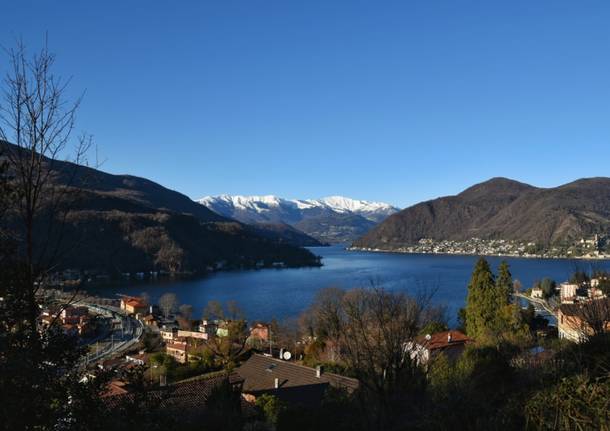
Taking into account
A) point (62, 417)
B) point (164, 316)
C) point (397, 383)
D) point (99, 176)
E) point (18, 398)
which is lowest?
point (164, 316)

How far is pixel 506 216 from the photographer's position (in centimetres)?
12731

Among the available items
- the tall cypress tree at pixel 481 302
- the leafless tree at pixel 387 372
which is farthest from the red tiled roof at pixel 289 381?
the tall cypress tree at pixel 481 302

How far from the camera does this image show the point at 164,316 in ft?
110

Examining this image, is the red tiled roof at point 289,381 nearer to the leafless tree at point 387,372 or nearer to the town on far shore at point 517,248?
the leafless tree at point 387,372

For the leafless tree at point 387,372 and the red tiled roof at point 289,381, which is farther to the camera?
the red tiled roof at point 289,381

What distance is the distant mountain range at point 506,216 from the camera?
96.9 m

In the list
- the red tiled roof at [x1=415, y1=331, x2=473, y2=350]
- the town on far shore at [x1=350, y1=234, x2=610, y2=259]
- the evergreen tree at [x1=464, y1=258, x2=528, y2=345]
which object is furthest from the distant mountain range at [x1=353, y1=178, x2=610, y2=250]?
the red tiled roof at [x1=415, y1=331, x2=473, y2=350]

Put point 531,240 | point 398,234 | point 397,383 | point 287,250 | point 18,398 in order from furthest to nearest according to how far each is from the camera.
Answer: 1. point 398,234
2. point 531,240
3. point 287,250
4. point 397,383
5. point 18,398

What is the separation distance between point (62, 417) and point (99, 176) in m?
1.35

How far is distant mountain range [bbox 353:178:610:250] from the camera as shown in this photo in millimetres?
96938

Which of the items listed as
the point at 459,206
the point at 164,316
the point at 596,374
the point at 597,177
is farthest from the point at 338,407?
the point at 597,177

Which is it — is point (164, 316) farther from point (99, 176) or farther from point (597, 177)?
point (597, 177)

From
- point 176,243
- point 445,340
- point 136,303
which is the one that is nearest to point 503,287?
point 445,340

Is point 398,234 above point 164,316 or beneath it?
above
